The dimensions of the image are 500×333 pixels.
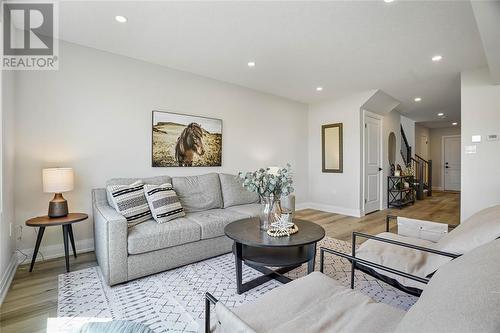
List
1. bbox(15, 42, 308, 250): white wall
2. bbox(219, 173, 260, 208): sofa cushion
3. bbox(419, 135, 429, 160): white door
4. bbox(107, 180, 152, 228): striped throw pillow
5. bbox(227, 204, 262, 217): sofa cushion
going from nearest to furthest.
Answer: bbox(107, 180, 152, 228): striped throw pillow < bbox(15, 42, 308, 250): white wall < bbox(227, 204, 262, 217): sofa cushion < bbox(219, 173, 260, 208): sofa cushion < bbox(419, 135, 429, 160): white door

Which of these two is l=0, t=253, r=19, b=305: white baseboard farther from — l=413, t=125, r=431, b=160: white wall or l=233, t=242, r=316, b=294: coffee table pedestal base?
l=413, t=125, r=431, b=160: white wall

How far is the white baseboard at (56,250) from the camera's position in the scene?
262 cm

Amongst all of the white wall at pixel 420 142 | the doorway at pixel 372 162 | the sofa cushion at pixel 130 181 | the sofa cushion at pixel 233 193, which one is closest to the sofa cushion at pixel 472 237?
the sofa cushion at pixel 233 193

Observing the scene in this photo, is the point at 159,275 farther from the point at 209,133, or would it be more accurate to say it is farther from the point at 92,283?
the point at 209,133

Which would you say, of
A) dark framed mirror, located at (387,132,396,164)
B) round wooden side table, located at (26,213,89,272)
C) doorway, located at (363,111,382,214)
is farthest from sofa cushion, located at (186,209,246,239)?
dark framed mirror, located at (387,132,396,164)

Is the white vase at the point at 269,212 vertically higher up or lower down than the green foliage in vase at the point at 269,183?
lower down

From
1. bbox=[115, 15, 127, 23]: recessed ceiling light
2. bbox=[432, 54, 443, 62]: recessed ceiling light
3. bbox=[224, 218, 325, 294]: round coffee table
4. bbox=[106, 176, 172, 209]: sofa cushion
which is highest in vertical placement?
bbox=[115, 15, 127, 23]: recessed ceiling light

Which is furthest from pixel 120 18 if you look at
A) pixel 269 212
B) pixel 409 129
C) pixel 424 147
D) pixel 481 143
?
pixel 424 147

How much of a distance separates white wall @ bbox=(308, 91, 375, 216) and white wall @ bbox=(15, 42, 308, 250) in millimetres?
2404

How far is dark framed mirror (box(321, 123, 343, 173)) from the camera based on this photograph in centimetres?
523

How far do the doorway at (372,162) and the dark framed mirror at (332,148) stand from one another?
51 cm

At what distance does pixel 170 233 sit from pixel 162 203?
440mm

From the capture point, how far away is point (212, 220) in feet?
9.02

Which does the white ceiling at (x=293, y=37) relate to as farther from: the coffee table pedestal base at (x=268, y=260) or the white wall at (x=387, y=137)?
the coffee table pedestal base at (x=268, y=260)
